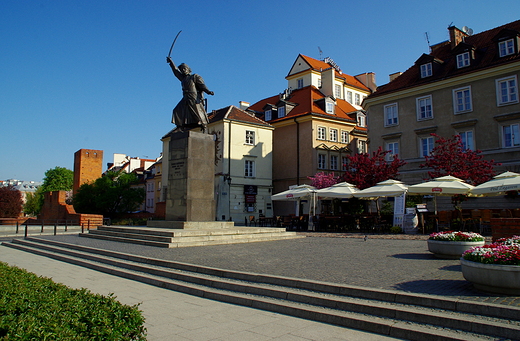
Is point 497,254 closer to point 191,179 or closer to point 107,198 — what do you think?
point 191,179

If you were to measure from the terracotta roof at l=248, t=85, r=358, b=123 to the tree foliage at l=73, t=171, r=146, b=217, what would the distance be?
18520mm

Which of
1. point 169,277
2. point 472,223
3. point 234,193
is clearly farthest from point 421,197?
point 169,277

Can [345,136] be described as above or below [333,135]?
above

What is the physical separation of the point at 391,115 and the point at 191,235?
24.6m

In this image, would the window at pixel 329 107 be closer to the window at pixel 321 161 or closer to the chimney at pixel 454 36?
the window at pixel 321 161

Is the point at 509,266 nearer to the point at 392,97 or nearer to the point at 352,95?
the point at 392,97

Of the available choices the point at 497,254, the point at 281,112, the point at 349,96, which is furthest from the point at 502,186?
the point at 349,96

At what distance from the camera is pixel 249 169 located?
41562 millimetres

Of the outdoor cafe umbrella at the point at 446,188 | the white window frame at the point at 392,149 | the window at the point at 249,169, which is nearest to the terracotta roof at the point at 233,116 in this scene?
the window at the point at 249,169

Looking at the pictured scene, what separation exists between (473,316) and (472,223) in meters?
14.4

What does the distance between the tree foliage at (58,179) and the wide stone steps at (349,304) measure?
84.1 m

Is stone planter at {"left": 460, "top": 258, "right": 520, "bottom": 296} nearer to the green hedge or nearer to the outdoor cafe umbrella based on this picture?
the green hedge

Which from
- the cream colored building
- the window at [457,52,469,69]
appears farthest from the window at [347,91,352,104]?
the window at [457,52,469,69]

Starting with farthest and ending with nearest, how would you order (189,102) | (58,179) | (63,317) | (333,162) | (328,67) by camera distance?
(58,179)
(328,67)
(333,162)
(189,102)
(63,317)
